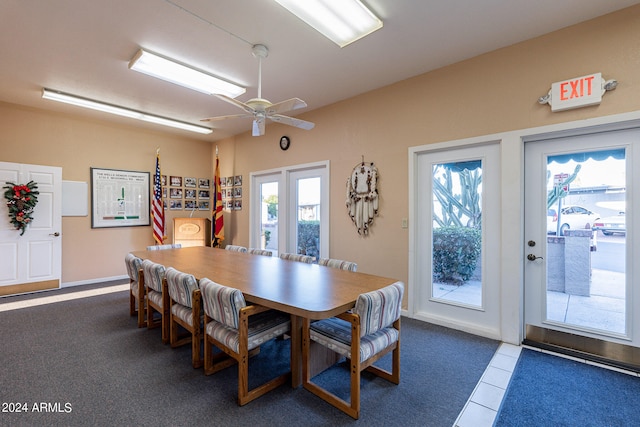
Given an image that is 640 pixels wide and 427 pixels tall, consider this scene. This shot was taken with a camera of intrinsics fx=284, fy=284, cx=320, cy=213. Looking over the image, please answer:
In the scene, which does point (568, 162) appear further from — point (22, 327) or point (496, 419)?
point (22, 327)

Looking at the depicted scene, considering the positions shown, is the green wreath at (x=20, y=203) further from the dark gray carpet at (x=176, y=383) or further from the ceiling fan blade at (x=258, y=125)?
the ceiling fan blade at (x=258, y=125)

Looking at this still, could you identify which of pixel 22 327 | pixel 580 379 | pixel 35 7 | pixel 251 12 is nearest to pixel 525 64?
pixel 251 12

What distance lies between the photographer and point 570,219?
270 cm

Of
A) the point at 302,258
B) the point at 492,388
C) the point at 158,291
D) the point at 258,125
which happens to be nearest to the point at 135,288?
the point at 158,291

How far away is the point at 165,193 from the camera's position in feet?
19.5

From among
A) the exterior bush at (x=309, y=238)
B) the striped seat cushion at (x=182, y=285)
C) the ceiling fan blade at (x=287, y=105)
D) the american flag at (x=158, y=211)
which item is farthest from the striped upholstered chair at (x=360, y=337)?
the american flag at (x=158, y=211)

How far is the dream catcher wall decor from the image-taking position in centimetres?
381

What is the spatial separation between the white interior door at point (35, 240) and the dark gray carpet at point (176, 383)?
1.81 metres

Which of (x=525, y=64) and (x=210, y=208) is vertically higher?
(x=525, y=64)

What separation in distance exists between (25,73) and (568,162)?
6.03 meters

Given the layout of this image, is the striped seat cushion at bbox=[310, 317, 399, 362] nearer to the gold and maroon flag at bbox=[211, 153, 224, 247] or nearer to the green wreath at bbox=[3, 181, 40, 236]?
the gold and maroon flag at bbox=[211, 153, 224, 247]

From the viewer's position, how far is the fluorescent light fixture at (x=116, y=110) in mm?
3939

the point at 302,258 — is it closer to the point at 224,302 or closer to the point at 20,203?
the point at 224,302

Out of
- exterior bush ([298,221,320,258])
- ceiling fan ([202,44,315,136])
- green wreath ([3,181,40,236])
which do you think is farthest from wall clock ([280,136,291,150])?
green wreath ([3,181,40,236])
